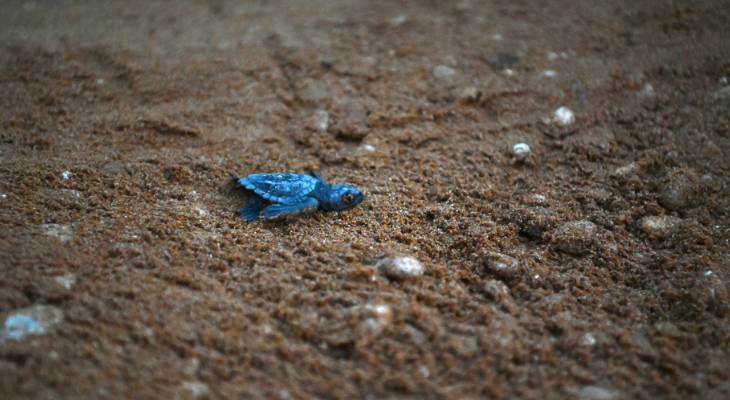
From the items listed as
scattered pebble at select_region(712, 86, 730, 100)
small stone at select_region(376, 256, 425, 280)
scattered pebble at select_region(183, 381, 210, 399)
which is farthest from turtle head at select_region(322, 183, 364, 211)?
scattered pebble at select_region(712, 86, 730, 100)

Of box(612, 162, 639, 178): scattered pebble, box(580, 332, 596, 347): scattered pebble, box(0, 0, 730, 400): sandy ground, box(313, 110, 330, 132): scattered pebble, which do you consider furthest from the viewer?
box(313, 110, 330, 132): scattered pebble

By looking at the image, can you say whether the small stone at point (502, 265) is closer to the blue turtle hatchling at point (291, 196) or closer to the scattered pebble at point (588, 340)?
the scattered pebble at point (588, 340)

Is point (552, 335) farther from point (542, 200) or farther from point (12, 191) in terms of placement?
point (12, 191)

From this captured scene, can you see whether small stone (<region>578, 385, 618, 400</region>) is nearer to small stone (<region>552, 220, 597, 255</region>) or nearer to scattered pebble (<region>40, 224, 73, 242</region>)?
small stone (<region>552, 220, 597, 255</region>)

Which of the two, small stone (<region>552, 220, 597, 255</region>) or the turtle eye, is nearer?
small stone (<region>552, 220, 597, 255</region>)

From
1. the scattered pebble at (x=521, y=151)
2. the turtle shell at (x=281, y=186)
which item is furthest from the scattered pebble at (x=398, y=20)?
the turtle shell at (x=281, y=186)
